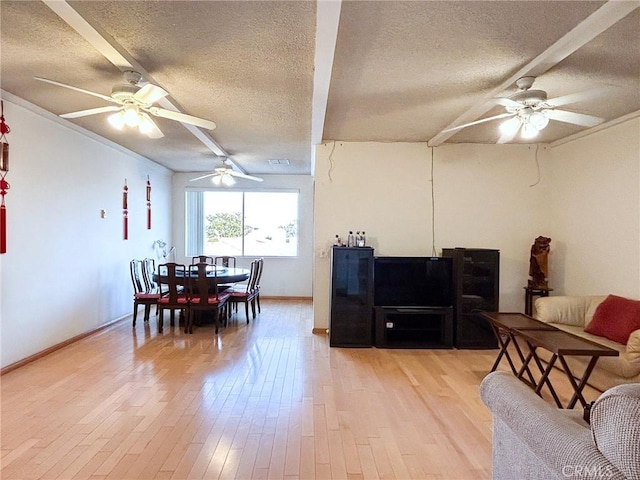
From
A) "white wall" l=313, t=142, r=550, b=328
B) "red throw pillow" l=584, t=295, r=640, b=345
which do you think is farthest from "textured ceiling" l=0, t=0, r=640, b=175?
"red throw pillow" l=584, t=295, r=640, b=345

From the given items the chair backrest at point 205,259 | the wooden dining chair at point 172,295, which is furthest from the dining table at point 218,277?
the chair backrest at point 205,259

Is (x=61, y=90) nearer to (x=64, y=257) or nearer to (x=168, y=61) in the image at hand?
(x=168, y=61)

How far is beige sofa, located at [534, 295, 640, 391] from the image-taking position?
3098 mm

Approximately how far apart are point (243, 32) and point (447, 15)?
1.23 m

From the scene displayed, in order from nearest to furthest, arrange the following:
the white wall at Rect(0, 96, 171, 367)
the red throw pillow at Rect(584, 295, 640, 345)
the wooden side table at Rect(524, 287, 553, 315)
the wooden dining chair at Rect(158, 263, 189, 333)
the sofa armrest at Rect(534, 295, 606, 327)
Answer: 1. the red throw pillow at Rect(584, 295, 640, 345)
2. the white wall at Rect(0, 96, 171, 367)
3. the sofa armrest at Rect(534, 295, 606, 327)
4. the wooden side table at Rect(524, 287, 553, 315)
5. the wooden dining chair at Rect(158, 263, 189, 333)

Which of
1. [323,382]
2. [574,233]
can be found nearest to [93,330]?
[323,382]

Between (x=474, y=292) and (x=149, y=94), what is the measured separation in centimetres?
400

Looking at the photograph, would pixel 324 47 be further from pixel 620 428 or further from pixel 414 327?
pixel 414 327

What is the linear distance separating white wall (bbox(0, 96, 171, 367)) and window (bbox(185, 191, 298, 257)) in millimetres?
1868

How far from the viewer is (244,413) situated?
2.96 metres

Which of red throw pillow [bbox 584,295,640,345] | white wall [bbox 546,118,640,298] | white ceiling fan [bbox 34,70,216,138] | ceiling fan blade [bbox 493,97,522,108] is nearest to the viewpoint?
white ceiling fan [bbox 34,70,216,138]

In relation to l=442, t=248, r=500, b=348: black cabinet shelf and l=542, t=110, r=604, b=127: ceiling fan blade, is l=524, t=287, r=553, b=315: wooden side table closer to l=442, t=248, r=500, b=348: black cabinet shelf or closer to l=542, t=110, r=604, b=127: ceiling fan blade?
l=442, t=248, r=500, b=348: black cabinet shelf

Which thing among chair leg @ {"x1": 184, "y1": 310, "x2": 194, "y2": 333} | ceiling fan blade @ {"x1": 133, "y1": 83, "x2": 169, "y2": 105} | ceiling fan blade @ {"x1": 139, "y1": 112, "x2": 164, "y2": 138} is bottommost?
chair leg @ {"x1": 184, "y1": 310, "x2": 194, "y2": 333}

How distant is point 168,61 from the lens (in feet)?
9.52
